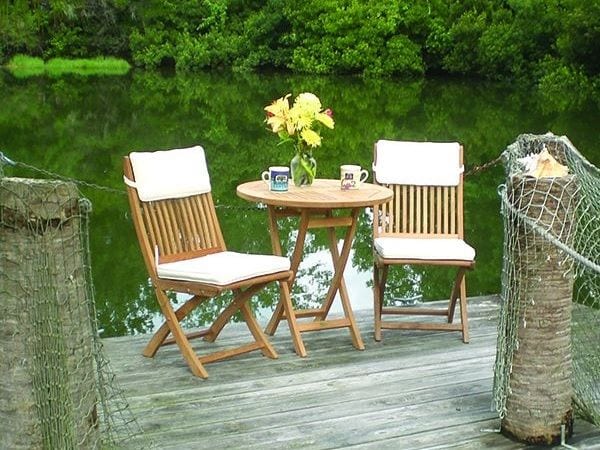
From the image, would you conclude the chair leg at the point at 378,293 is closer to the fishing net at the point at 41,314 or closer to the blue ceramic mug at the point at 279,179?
the blue ceramic mug at the point at 279,179

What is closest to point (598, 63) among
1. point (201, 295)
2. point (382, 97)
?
point (382, 97)

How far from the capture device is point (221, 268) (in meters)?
4.43

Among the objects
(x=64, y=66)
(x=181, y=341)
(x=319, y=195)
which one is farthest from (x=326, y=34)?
(x=181, y=341)

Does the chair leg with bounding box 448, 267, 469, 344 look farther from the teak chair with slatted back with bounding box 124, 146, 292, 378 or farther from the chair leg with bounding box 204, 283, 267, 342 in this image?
the chair leg with bounding box 204, 283, 267, 342

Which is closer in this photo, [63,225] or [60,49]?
[63,225]

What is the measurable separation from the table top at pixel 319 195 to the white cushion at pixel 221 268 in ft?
0.96

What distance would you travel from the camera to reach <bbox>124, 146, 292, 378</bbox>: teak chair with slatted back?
4383mm

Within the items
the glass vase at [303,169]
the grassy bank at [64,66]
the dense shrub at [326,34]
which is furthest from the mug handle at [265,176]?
the grassy bank at [64,66]

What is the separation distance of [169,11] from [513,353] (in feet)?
117

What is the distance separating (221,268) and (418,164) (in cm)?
150

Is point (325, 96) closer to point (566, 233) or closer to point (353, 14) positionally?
point (353, 14)

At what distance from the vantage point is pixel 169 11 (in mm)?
37719

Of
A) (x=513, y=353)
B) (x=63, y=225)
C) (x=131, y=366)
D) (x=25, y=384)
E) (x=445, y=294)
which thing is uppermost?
(x=63, y=225)

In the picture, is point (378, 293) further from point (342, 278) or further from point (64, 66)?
point (64, 66)
